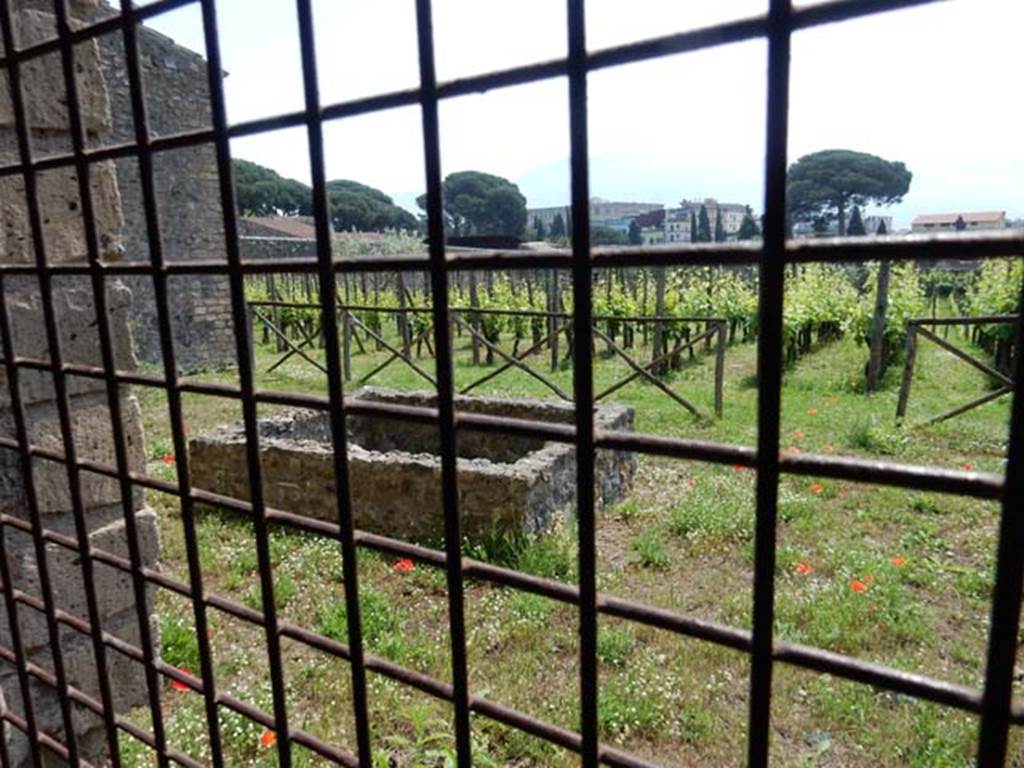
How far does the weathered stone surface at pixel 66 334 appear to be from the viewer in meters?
1.80

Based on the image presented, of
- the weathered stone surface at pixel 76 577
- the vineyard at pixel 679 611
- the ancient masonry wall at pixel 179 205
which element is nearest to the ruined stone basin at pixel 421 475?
the vineyard at pixel 679 611

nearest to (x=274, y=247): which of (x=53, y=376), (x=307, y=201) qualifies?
(x=53, y=376)

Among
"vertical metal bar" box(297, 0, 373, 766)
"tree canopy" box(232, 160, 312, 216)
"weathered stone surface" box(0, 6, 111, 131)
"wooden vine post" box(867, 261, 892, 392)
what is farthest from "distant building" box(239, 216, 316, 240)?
"vertical metal bar" box(297, 0, 373, 766)

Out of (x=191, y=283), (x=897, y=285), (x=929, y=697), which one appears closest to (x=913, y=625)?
(x=929, y=697)

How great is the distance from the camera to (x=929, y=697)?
0.67 m

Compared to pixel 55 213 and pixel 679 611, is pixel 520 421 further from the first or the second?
pixel 679 611

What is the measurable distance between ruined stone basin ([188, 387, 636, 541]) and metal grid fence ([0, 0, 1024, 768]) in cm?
304

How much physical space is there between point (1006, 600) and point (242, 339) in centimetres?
103

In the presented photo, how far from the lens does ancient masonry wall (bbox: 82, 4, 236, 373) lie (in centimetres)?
1148

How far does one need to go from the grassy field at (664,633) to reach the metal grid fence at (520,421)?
1393mm

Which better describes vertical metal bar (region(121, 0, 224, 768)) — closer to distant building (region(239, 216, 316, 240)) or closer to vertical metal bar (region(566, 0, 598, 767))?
vertical metal bar (region(566, 0, 598, 767))

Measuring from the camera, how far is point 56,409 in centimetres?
190

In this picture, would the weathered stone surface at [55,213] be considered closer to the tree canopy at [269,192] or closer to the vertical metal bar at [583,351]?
the vertical metal bar at [583,351]

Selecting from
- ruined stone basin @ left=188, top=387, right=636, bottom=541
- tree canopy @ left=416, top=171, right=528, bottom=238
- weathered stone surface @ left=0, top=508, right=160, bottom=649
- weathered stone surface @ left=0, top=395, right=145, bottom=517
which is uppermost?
tree canopy @ left=416, top=171, right=528, bottom=238
